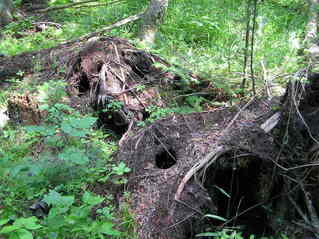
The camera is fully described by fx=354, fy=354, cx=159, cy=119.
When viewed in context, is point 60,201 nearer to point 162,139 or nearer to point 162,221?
point 162,221

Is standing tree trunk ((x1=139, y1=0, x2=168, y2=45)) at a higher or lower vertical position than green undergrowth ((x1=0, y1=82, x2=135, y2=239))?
higher

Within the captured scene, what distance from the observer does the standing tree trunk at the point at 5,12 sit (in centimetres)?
841

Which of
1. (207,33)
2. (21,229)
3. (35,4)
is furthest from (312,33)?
(35,4)

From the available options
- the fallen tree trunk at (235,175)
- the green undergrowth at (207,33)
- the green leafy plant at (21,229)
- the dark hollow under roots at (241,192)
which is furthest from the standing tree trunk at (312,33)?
the green leafy plant at (21,229)

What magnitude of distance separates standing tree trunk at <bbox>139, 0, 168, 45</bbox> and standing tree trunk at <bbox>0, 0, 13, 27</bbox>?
3.61 meters

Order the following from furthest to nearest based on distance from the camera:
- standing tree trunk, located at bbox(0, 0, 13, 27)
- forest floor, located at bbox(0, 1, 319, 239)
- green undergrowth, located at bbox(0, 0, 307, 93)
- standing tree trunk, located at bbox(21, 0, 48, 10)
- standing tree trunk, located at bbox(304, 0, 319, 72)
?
1. standing tree trunk, located at bbox(21, 0, 48, 10)
2. standing tree trunk, located at bbox(0, 0, 13, 27)
3. green undergrowth, located at bbox(0, 0, 307, 93)
4. standing tree trunk, located at bbox(304, 0, 319, 72)
5. forest floor, located at bbox(0, 1, 319, 239)

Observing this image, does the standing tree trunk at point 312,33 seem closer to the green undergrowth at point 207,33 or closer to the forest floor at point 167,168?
the green undergrowth at point 207,33

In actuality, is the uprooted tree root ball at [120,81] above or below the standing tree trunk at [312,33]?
below

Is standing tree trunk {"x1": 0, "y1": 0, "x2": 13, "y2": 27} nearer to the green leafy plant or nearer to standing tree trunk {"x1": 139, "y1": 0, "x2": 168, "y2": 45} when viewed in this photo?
standing tree trunk {"x1": 139, "y1": 0, "x2": 168, "y2": 45}

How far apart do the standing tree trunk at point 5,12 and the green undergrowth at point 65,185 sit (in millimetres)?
5107

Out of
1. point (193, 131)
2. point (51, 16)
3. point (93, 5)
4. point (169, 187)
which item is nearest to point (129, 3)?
point (93, 5)

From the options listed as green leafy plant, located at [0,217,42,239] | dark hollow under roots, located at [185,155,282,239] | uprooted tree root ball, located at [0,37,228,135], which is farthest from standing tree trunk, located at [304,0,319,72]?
green leafy plant, located at [0,217,42,239]

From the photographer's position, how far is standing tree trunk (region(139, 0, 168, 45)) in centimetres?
688

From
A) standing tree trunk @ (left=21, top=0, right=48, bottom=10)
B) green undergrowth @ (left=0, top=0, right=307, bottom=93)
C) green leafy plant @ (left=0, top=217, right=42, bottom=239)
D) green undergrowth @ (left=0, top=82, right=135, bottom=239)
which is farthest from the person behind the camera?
standing tree trunk @ (left=21, top=0, right=48, bottom=10)
